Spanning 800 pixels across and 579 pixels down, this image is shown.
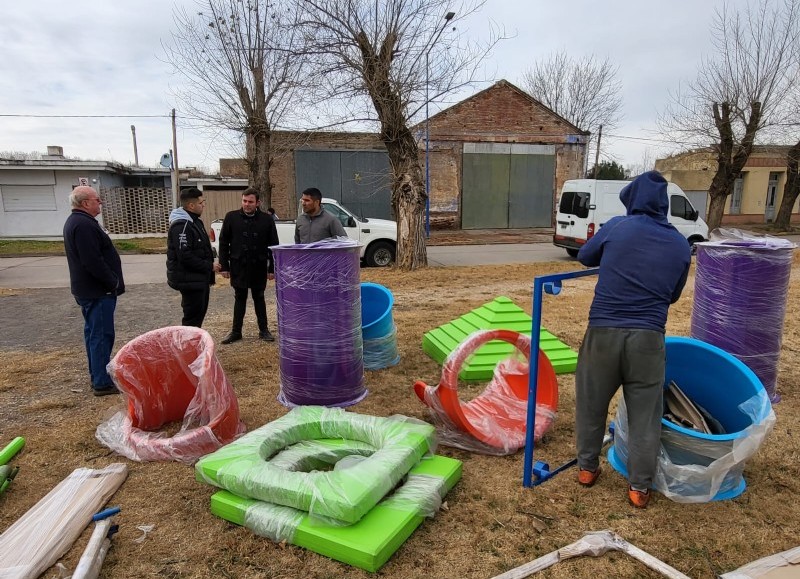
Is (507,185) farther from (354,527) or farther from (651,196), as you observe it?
(354,527)

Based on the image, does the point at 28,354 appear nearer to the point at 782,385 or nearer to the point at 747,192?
the point at 782,385

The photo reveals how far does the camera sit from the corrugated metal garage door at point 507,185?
78.9ft

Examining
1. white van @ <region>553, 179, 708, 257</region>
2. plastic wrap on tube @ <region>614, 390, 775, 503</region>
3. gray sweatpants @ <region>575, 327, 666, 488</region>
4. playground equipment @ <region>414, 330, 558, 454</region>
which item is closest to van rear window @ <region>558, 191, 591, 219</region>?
white van @ <region>553, 179, 708, 257</region>

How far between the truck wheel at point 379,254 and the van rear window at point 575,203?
512cm

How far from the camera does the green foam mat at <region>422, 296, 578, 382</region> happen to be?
4.88m

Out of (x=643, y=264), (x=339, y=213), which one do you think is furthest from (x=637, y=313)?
(x=339, y=213)

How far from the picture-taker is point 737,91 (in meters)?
17.6

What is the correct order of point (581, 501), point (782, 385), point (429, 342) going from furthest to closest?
point (429, 342), point (782, 385), point (581, 501)

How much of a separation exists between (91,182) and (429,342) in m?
22.2

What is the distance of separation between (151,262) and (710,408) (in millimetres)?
14892

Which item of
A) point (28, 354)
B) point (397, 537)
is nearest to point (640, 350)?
point (397, 537)

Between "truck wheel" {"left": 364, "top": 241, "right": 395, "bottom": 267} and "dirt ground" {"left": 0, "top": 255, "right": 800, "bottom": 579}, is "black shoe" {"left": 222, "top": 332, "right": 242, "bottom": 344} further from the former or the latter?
"truck wheel" {"left": 364, "top": 241, "right": 395, "bottom": 267}

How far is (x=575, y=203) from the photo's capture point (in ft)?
46.6

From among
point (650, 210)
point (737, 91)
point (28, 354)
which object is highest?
point (737, 91)
